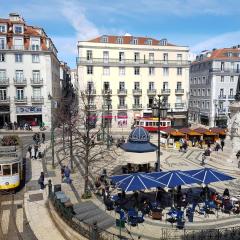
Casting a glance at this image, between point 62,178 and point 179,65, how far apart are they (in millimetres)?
38273

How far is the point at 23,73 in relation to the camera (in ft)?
162

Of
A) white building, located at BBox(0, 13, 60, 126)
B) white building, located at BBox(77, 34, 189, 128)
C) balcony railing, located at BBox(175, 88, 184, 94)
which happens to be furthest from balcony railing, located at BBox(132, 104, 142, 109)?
white building, located at BBox(0, 13, 60, 126)

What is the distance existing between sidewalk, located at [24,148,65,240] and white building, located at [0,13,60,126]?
1097 inches

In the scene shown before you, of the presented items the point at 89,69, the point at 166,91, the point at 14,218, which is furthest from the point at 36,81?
the point at 14,218

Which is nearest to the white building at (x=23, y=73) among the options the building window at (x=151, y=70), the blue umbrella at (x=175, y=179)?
the building window at (x=151, y=70)

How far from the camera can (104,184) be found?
71.2 ft

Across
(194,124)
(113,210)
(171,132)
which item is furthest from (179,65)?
(113,210)

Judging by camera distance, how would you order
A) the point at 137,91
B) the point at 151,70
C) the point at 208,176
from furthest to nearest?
the point at 151,70 → the point at 137,91 → the point at 208,176

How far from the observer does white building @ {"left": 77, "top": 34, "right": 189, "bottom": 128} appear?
170 ft

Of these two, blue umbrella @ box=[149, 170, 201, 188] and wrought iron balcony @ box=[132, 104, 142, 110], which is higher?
wrought iron balcony @ box=[132, 104, 142, 110]

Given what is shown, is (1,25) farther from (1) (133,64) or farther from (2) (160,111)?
(2) (160,111)

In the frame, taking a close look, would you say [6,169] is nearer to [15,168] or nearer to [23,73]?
[15,168]

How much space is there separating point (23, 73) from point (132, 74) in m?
18.0

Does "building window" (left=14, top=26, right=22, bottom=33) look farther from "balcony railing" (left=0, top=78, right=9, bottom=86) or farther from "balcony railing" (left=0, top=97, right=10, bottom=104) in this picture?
"balcony railing" (left=0, top=97, right=10, bottom=104)
